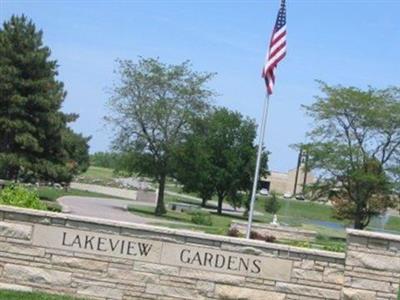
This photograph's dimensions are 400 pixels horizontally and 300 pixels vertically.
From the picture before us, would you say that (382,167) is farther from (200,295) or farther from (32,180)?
(200,295)

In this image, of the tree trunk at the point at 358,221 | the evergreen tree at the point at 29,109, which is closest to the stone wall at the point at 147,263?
the evergreen tree at the point at 29,109

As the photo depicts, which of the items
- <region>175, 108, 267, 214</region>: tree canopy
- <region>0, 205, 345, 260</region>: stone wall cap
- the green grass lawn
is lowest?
the green grass lawn

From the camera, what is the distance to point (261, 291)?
9.04 metres

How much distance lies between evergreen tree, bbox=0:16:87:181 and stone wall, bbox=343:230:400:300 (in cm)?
3029

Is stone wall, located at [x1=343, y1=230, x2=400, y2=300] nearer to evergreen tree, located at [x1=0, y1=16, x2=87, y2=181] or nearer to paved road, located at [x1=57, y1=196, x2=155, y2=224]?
paved road, located at [x1=57, y1=196, x2=155, y2=224]

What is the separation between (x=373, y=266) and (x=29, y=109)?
3175cm

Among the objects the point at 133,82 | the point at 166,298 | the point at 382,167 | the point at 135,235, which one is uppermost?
the point at 133,82

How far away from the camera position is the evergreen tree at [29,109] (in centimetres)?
3753

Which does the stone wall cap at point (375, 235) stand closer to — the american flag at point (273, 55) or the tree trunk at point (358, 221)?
the american flag at point (273, 55)

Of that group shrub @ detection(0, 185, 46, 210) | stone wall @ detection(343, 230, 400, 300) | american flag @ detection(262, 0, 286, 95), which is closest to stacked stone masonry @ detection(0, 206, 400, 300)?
stone wall @ detection(343, 230, 400, 300)

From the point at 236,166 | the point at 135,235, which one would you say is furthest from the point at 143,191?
the point at 135,235

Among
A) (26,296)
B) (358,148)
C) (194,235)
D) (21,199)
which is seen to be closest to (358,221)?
(358,148)

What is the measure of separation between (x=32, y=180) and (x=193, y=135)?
417 inches

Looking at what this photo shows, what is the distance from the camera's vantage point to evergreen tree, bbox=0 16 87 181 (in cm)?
3753
